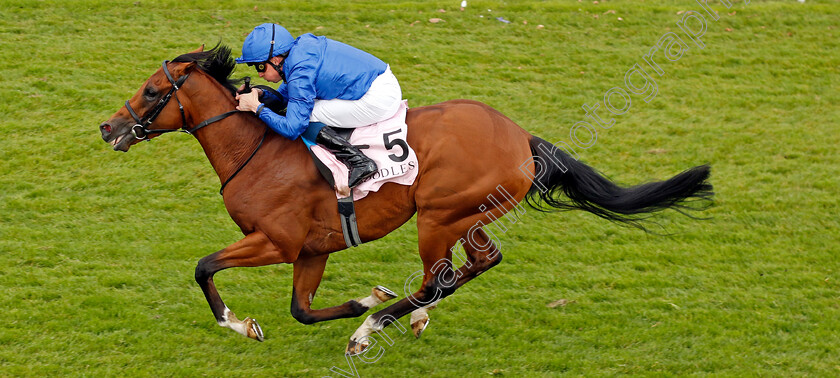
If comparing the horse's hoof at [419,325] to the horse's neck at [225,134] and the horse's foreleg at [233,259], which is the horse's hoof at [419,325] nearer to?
the horse's foreleg at [233,259]

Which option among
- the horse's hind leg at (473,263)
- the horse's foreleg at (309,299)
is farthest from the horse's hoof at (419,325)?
the horse's foreleg at (309,299)

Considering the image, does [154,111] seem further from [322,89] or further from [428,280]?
[428,280]

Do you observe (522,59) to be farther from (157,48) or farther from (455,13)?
(157,48)

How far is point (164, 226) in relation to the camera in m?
7.07

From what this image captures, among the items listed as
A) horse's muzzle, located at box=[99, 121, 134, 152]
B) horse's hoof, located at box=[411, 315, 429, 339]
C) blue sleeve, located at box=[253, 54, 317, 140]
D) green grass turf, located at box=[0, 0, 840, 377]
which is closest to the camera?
blue sleeve, located at box=[253, 54, 317, 140]

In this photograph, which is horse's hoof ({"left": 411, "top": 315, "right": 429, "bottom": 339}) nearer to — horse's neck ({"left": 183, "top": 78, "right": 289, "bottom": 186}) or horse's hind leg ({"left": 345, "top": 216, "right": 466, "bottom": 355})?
horse's hind leg ({"left": 345, "top": 216, "right": 466, "bottom": 355})

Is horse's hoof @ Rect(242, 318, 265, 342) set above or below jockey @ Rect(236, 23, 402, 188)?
below

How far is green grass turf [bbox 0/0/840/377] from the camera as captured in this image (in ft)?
18.4

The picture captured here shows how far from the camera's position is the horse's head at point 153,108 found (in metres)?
5.02

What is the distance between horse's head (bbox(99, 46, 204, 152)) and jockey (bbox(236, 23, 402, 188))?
385mm

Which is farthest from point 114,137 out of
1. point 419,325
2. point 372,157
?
point 419,325

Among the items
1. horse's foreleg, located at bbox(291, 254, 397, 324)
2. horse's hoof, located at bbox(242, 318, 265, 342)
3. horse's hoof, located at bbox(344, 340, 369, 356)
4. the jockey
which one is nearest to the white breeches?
the jockey

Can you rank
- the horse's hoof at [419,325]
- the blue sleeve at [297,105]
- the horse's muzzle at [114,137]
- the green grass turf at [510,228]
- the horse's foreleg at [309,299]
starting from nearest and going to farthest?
the blue sleeve at [297,105] → the horse's muzzle at [114,137] → the horse's foreleg at [309,299] → the green grass turf at [510,228] → the horse's hoof at [419,325]

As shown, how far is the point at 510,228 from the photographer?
7359 mm
